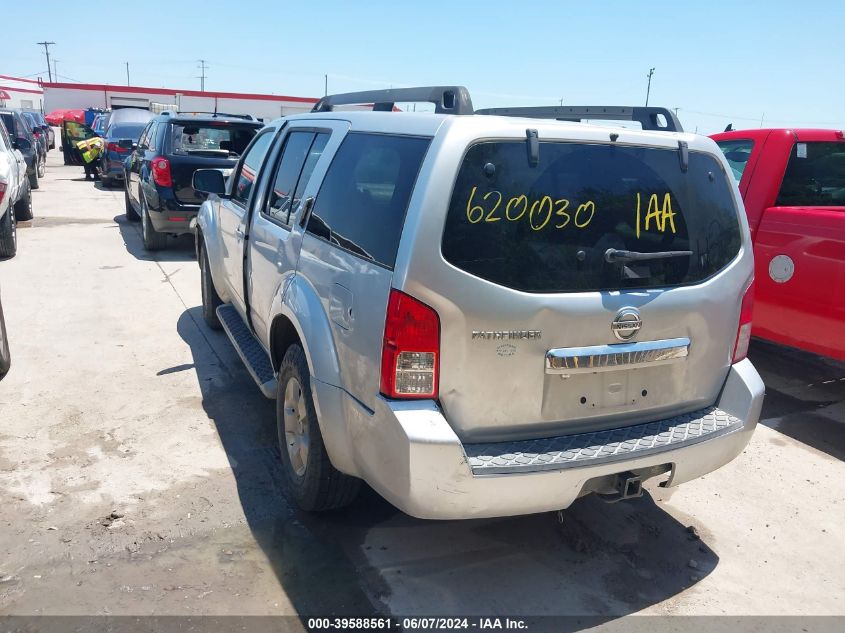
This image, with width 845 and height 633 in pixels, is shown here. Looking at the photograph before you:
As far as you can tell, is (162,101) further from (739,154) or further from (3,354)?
(739,154)

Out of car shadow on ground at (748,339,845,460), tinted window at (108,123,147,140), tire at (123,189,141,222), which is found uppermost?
tinted window at (108,123,147,140)

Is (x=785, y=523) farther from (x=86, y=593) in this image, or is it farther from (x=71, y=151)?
(x=71, y=151)

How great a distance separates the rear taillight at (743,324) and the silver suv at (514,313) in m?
0.01

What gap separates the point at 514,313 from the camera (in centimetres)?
263

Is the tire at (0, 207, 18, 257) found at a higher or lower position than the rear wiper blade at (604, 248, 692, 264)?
lower

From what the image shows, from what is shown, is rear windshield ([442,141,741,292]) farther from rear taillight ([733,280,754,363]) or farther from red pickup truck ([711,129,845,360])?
red pickup truck ([711,129,845,360])

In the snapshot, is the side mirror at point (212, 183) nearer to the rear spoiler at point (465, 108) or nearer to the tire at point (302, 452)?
the rear spoiler at point (465, 108)

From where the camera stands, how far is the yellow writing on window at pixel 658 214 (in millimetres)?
2920

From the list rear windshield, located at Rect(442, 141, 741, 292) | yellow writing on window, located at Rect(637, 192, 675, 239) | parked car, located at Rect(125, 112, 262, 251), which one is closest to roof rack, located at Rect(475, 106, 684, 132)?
rear windshield, located at Rect(442, 141, 741, 292)

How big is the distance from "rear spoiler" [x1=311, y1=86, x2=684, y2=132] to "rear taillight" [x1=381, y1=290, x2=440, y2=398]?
0.94 meters

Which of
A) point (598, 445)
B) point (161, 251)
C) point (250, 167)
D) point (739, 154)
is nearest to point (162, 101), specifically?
point (161, 251)

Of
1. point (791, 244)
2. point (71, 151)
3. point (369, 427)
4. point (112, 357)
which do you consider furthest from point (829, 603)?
point (71, 151)

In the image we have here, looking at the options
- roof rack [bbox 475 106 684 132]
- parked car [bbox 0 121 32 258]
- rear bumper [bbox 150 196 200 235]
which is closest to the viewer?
roof rack [bbox 475 106 684 132]

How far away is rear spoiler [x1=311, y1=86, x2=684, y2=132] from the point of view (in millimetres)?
3043
